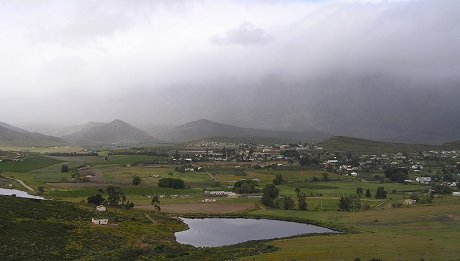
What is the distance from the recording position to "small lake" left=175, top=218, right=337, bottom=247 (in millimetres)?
78625

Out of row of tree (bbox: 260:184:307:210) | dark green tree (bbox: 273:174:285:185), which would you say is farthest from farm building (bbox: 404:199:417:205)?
dark green tree (bbox: 273:174:285:185)

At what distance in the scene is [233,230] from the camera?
88.2 m

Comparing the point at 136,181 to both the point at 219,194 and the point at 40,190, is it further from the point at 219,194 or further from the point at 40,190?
the point at 40,190

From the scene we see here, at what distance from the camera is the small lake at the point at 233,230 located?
78625 millimetres

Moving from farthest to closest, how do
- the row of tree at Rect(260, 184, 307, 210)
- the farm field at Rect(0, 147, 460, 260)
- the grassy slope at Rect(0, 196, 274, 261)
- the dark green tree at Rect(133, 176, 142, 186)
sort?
1. the dark green tree at Rect(133, 176, 142, 186)
2. the row of tree at Rect(260, 184, 307, 210)
3. the grassy slope at Rect(0, 196, 274, 261)
4. the farm field at Rect(0, 147, 460, 260)

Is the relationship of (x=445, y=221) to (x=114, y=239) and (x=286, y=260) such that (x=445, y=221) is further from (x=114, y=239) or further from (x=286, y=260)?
(x=114, y=239)

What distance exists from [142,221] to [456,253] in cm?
5491

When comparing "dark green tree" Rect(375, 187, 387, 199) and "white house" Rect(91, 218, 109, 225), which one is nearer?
"white house" Rect(91, 218, 109, 225)

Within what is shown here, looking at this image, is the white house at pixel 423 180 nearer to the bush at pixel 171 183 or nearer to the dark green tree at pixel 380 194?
the dark green tree at pixel 380 194

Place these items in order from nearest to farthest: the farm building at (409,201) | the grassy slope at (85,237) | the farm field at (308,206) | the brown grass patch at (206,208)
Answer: the farm field at (308,206) → the grassy slope at (85,237) → the brown grass patch at (206,208) → the farm building at (409,201)

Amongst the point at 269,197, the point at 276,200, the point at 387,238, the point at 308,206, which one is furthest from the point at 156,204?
the point at 387,238

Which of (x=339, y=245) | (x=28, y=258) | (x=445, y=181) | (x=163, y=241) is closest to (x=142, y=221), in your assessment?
(x=163, y=241)

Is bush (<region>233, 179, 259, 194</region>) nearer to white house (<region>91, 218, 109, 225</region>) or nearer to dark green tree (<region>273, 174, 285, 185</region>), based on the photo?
dark green tree (<region>273, 174, 285, 185</region>)

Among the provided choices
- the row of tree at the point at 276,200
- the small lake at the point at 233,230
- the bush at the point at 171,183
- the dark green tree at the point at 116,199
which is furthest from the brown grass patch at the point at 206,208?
the bush at the point at 171,183
